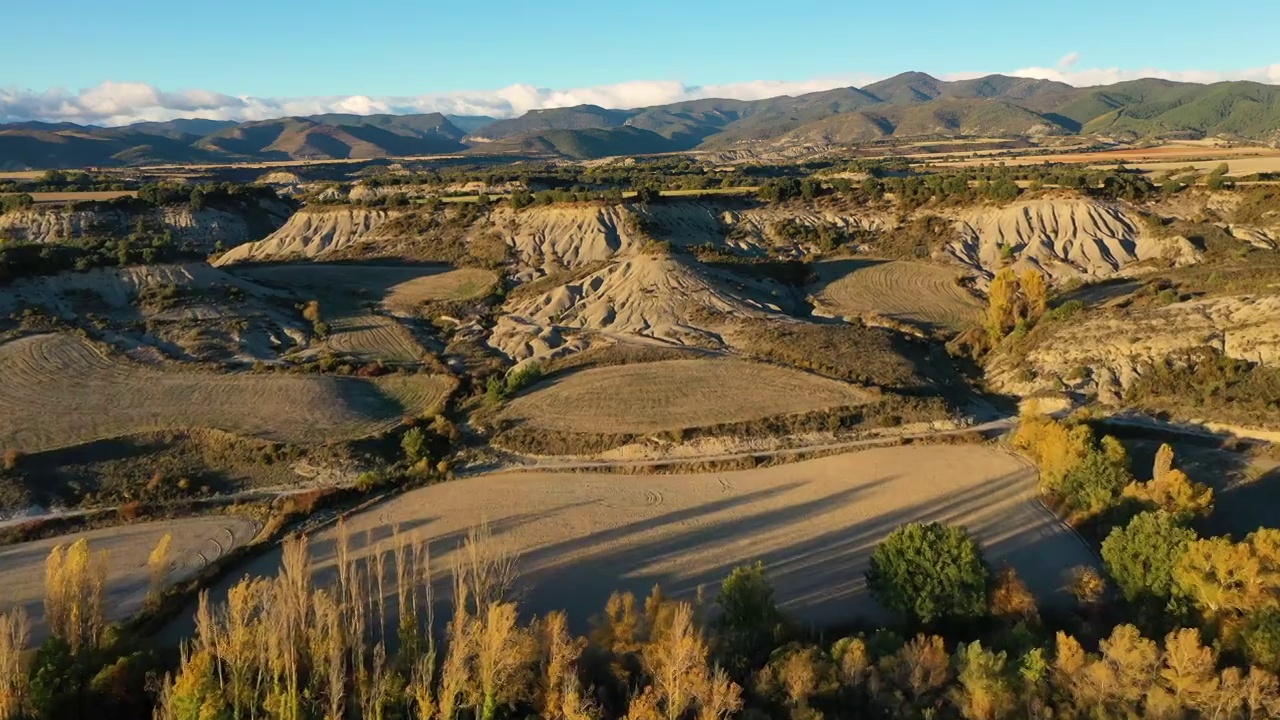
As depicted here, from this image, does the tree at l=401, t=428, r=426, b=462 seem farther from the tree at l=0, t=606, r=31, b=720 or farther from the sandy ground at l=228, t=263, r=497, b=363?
the tree at l=0, t=606, r=31, b=720

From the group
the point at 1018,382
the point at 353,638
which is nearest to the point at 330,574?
the point at 353,638

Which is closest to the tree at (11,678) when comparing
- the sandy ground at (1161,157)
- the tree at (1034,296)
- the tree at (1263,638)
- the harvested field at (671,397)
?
the harvested field at (671,397)

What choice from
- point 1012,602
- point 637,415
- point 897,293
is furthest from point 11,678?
point 897,293

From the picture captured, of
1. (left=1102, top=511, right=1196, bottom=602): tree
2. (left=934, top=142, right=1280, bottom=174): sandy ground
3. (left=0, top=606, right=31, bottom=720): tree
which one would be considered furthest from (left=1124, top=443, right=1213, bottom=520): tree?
(left=934, top=142, right=1280, bottom=174): sandy ground

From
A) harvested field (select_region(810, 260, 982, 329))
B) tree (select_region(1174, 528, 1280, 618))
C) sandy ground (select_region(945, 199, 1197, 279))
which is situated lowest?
tree (select_region(1174, 528, 1280, 618))

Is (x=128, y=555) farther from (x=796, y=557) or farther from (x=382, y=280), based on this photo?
(x=382, y=280)

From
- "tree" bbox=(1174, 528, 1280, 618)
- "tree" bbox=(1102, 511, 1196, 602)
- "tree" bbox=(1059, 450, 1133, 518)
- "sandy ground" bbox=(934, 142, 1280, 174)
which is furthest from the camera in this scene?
"sandy ground" bbox=(934, 142, 1280, 174)

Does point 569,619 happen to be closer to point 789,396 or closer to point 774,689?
point 774,689
